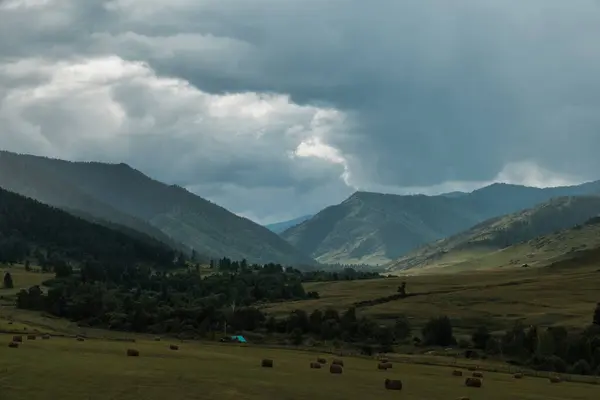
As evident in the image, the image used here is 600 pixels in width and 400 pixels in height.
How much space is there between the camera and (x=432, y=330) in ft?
483

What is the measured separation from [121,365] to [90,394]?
1208 centimetres

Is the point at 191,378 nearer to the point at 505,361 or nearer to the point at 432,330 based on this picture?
the point at 505,361

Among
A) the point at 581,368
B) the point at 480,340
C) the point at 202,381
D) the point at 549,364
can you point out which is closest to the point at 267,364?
the point at 202,381

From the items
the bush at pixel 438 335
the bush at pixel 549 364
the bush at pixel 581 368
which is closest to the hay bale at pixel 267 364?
the bush at pixel 549 364

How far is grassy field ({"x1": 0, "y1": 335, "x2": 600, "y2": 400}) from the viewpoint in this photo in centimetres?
4138

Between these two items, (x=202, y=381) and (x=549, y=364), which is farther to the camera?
(x=549, y=364)

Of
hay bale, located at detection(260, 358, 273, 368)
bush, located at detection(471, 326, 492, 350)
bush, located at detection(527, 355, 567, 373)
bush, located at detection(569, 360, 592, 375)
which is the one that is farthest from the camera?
bush, located at detection(471, 326, 492, 350)

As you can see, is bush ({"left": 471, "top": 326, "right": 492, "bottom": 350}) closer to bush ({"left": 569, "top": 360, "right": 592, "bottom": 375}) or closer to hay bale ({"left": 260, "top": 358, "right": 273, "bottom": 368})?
bush ({"left": 569, "top": 360, "right": 592, "bottom": 375})

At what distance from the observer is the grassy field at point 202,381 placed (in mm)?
41375

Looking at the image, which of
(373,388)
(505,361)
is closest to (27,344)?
(373,388)

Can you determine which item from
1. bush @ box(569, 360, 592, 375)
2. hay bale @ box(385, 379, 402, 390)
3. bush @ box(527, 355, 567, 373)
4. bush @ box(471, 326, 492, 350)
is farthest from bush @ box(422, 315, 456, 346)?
hay bale @ box(385, 379, 402, 390)

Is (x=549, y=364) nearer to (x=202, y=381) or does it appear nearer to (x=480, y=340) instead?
(x=480, y=340)

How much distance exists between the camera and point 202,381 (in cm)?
4609

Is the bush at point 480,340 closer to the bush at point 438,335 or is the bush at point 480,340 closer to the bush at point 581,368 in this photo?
the bush at point 438,335
